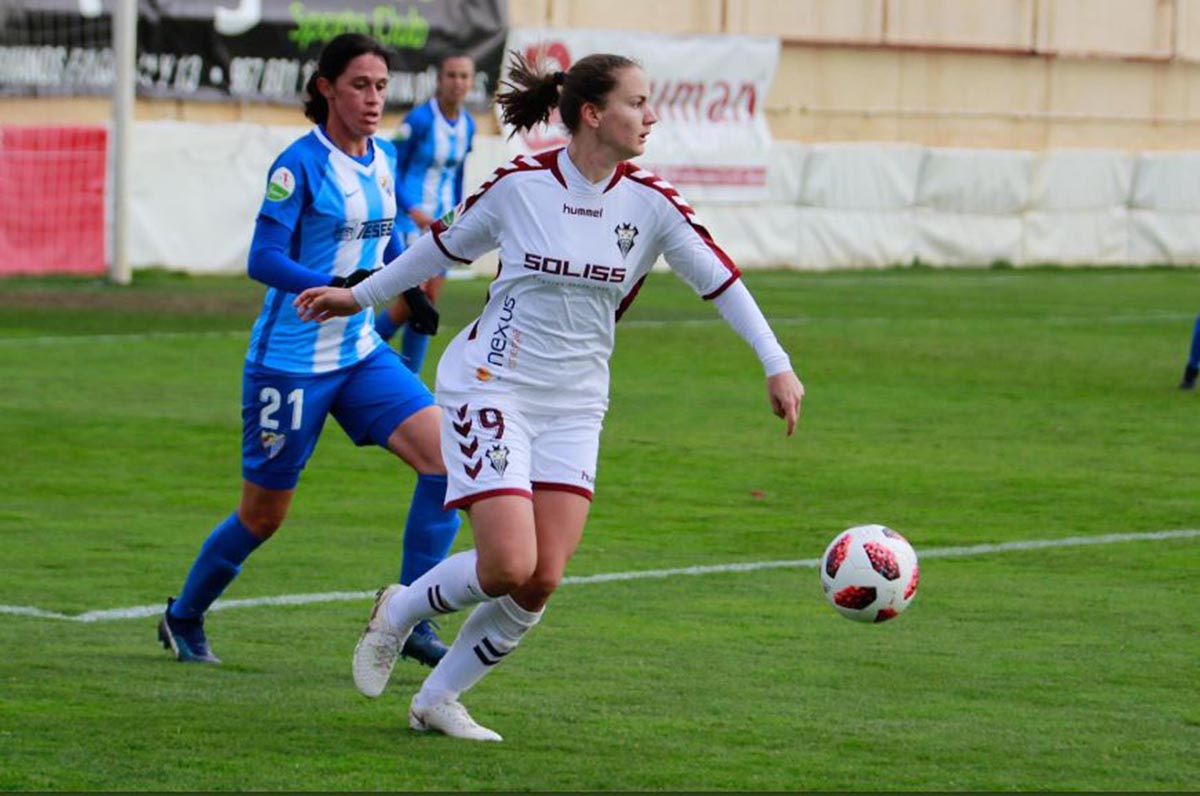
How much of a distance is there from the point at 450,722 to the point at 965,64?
3601cm

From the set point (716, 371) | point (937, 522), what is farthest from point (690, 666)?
point (716, 371)

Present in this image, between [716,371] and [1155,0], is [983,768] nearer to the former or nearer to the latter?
[716,371]

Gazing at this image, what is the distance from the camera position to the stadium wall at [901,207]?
30.2 metres

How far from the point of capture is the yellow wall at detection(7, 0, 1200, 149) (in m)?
38.9

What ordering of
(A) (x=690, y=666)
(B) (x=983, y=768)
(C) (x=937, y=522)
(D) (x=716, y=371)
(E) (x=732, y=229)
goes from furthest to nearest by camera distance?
(E) (x=732, y=229) < (D) (x=716, y=371) < (C) (x=937, y=522) < (A) (x=690, y=666) < (B) (x=983, y=768)

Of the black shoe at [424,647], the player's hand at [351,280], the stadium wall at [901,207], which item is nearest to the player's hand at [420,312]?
the player's hand at [351,280]

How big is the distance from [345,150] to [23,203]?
21.2m

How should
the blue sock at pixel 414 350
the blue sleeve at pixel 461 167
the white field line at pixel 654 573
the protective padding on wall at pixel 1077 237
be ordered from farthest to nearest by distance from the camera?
the protective padding on wall at pixel 1077 237 → the blue sleeve at pixel 461 167 → the blue sock at pixel 414 350 → the white field line at pixel 654 573

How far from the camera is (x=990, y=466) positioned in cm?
1402


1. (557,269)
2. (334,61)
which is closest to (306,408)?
(334,61)

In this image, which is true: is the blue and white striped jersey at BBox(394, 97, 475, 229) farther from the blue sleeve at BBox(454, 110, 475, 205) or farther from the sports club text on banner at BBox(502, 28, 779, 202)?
the sports club text on banner at BBox(502, 28, 779, 202)

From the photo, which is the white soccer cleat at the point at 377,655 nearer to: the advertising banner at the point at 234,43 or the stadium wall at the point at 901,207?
the advertising banner at the point at 234,43

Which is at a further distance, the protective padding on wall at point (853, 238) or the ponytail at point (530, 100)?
the protective padding on wall at point (853, 238)

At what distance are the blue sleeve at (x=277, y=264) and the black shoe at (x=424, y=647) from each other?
3.95 feet
